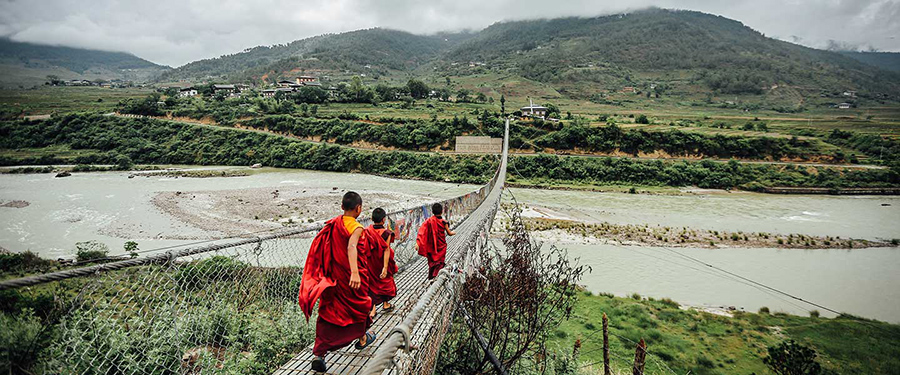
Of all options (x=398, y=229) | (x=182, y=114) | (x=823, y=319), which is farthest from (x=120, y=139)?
(x=823, y=319)

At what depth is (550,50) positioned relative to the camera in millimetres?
103938

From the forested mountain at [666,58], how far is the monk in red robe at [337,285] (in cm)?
7647

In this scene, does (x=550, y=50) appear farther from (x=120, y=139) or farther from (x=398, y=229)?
(x=398, y=229)

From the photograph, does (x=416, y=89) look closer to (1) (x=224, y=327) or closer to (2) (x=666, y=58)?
(1) (x=224, y=327)

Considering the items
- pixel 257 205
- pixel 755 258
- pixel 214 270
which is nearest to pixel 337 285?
pixel 214 270

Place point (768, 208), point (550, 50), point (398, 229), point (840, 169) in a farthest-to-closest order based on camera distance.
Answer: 1. point (550, 50)
2. point (840, 169)
3. point (768, 208)
4. point (398, 229)

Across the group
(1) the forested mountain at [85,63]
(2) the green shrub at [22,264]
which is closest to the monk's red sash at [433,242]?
(2) the green shrub at [22,264]

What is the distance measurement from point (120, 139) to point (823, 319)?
4657cm

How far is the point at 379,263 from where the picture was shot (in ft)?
9.62

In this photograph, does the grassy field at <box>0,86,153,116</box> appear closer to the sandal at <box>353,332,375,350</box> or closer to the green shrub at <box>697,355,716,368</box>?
the sandal at <box>353,332,375,350</box>

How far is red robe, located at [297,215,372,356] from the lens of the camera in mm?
2447

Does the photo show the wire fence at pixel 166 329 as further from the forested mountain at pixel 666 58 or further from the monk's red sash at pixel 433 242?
the forested mountain at pixel 666 58

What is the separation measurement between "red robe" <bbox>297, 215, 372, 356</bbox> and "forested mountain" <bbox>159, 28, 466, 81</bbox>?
96.1 meters

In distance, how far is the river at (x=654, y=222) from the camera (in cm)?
1026
